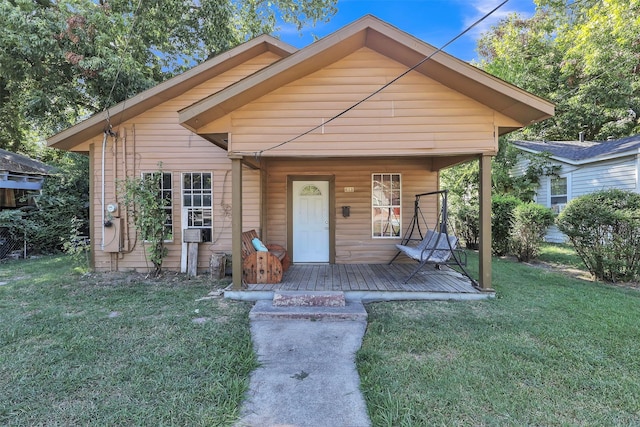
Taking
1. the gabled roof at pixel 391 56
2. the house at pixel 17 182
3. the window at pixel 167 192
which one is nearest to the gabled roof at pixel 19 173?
the house at pixel 17 182

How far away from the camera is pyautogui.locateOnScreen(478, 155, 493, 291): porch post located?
4664mm

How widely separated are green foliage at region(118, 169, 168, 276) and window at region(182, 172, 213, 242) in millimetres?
434

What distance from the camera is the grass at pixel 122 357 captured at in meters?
2.15

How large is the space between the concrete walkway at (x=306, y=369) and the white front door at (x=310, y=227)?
117 inches

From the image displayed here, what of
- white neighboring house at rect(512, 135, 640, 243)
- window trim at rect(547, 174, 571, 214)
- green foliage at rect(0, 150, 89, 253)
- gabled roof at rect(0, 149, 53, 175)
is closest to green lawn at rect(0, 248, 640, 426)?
green foliage at rect(0, 150, 89, 253)

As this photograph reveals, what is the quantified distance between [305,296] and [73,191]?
943 cm

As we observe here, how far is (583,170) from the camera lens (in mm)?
10578

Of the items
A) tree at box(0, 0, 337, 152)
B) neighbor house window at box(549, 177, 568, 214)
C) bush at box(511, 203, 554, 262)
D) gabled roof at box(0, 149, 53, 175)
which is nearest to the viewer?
bush at box(511, 203, 554, 262)

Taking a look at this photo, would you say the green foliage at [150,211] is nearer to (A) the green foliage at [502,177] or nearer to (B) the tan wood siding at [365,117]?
(B) the tan wood siding at [365,117]

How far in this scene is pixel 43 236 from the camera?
30.2ft

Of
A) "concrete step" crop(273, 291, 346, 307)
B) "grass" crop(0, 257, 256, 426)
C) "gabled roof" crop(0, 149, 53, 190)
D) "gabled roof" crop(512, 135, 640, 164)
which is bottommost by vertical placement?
"grass" crop(0, 257, 256, 426)

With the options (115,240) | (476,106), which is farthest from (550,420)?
(115,240)

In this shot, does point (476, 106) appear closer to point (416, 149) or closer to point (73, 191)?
point (416, 149)

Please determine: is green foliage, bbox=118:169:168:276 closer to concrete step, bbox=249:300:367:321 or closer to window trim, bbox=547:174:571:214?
concrete step, bbox=249:300:367:321
